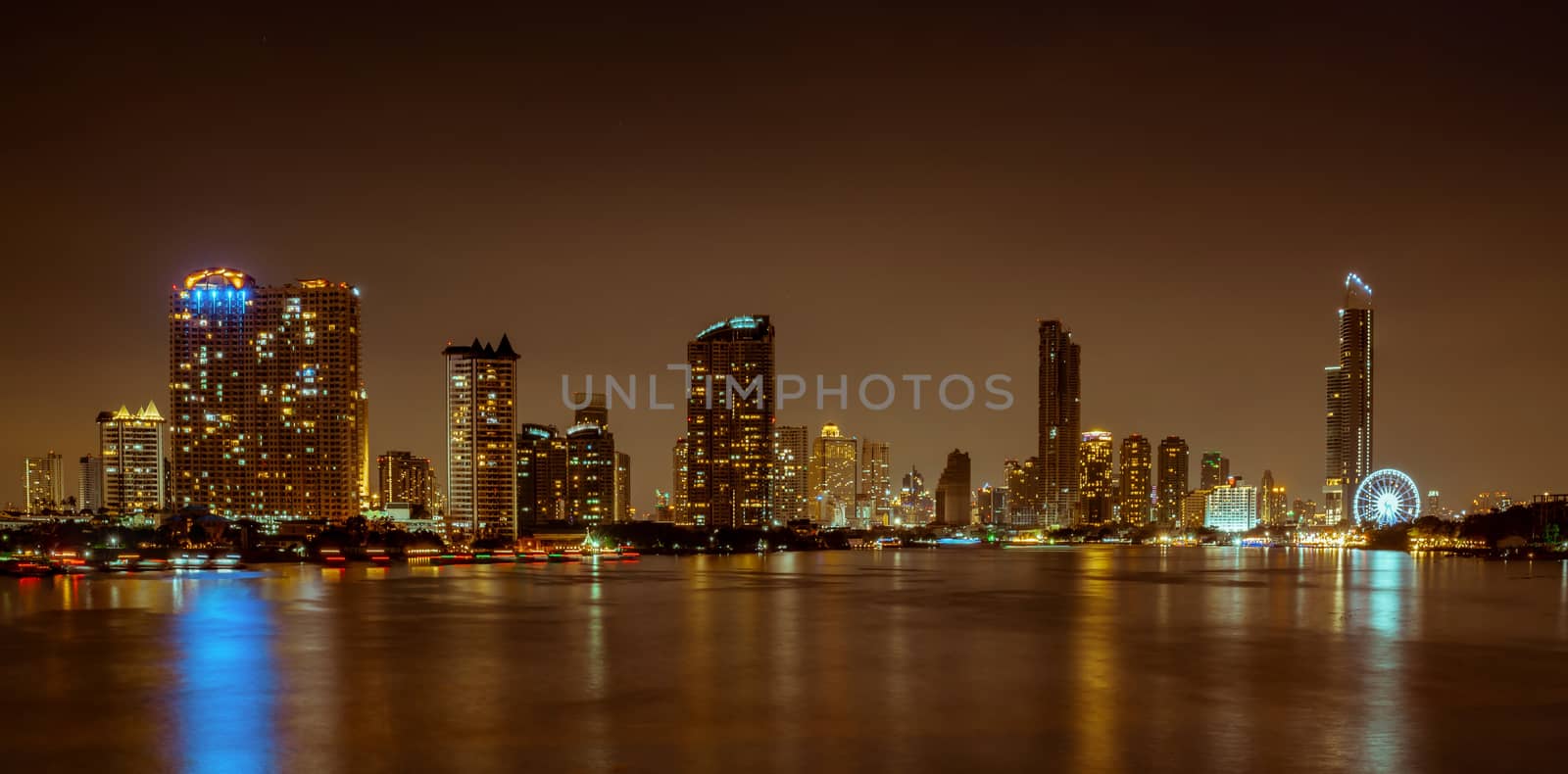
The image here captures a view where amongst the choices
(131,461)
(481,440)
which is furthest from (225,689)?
(131,461)

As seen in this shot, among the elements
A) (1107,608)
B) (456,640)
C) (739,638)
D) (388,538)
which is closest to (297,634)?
(456,640)

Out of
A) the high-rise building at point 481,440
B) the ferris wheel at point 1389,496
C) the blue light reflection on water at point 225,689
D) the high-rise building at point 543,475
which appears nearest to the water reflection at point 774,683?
the blue light reflection on water at point 225,689

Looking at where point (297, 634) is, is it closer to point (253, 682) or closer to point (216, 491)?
point (253, 682)

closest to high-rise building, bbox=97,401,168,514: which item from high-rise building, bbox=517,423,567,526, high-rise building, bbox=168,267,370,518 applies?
high-rise building, bbox=168,267,370,518

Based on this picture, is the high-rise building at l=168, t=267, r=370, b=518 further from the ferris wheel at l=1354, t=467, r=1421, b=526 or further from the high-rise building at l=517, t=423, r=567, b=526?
the ferris wheel at l=1354, t=467, r=1421, b=526

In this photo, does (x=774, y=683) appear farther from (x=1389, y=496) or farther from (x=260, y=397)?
(x=1389, y=496)
